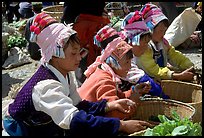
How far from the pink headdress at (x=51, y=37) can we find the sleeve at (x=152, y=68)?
1101 millimetres

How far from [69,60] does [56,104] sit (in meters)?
0.30

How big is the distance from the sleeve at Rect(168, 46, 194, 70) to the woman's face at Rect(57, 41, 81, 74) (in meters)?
1.51

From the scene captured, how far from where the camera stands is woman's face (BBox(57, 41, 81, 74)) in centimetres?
242

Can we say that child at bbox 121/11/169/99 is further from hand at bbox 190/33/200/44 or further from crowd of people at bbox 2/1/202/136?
hand at bbox 190/33/200/44

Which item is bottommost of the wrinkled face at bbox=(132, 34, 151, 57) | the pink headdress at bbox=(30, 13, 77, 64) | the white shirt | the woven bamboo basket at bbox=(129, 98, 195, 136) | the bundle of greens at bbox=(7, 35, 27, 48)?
the bundle of greens at bbox=(7, 35, 27, 48)

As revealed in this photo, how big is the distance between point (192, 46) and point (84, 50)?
279 centimetres

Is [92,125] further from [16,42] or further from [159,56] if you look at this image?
[16,42]

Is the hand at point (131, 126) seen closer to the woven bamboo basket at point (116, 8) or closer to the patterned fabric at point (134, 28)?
the patterned fabric at point (134, 28)

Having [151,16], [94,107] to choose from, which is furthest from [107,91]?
[151,16]

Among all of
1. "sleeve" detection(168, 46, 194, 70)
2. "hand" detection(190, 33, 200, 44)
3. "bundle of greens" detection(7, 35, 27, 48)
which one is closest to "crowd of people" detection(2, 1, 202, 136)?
"sleeve" detection(168, 46, 194, 70)

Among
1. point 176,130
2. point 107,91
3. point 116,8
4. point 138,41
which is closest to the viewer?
point 176,130

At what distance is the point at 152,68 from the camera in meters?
3.46

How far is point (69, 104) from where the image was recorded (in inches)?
87.8

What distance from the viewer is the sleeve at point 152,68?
11.3 ft
